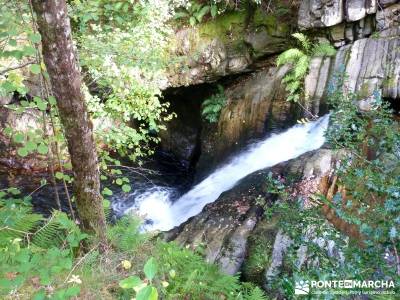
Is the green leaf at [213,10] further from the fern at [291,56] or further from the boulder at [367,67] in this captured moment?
the boulder at [367,67]

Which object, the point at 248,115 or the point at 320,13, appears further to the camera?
the point at 248,115

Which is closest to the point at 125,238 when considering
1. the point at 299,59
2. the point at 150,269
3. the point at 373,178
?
the point at 373,178

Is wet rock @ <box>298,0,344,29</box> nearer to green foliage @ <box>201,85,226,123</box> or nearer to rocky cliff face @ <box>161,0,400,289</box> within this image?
rocky cliff face @ <box>161,0,400,289</box>

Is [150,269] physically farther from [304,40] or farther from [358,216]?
[304,40]

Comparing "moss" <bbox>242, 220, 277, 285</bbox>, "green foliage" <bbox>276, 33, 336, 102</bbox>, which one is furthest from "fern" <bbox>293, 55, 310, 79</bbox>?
"moss" <bbox>242, 220, 277, 285</bbox>

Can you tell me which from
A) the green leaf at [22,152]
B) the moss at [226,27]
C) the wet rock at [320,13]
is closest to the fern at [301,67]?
the wet rock at [320,13]

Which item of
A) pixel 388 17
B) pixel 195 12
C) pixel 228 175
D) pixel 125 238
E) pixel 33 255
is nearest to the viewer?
pixel 33 255

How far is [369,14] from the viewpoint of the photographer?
7.49 meters

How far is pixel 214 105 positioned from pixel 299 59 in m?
2.55

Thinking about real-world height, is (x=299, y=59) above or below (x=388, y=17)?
below

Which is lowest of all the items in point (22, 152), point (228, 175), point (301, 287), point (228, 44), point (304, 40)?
point (228, 175)

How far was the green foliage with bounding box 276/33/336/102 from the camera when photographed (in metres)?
7.93

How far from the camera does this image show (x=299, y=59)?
319 inches

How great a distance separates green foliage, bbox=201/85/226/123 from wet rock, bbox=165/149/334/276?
3426 millimetres
